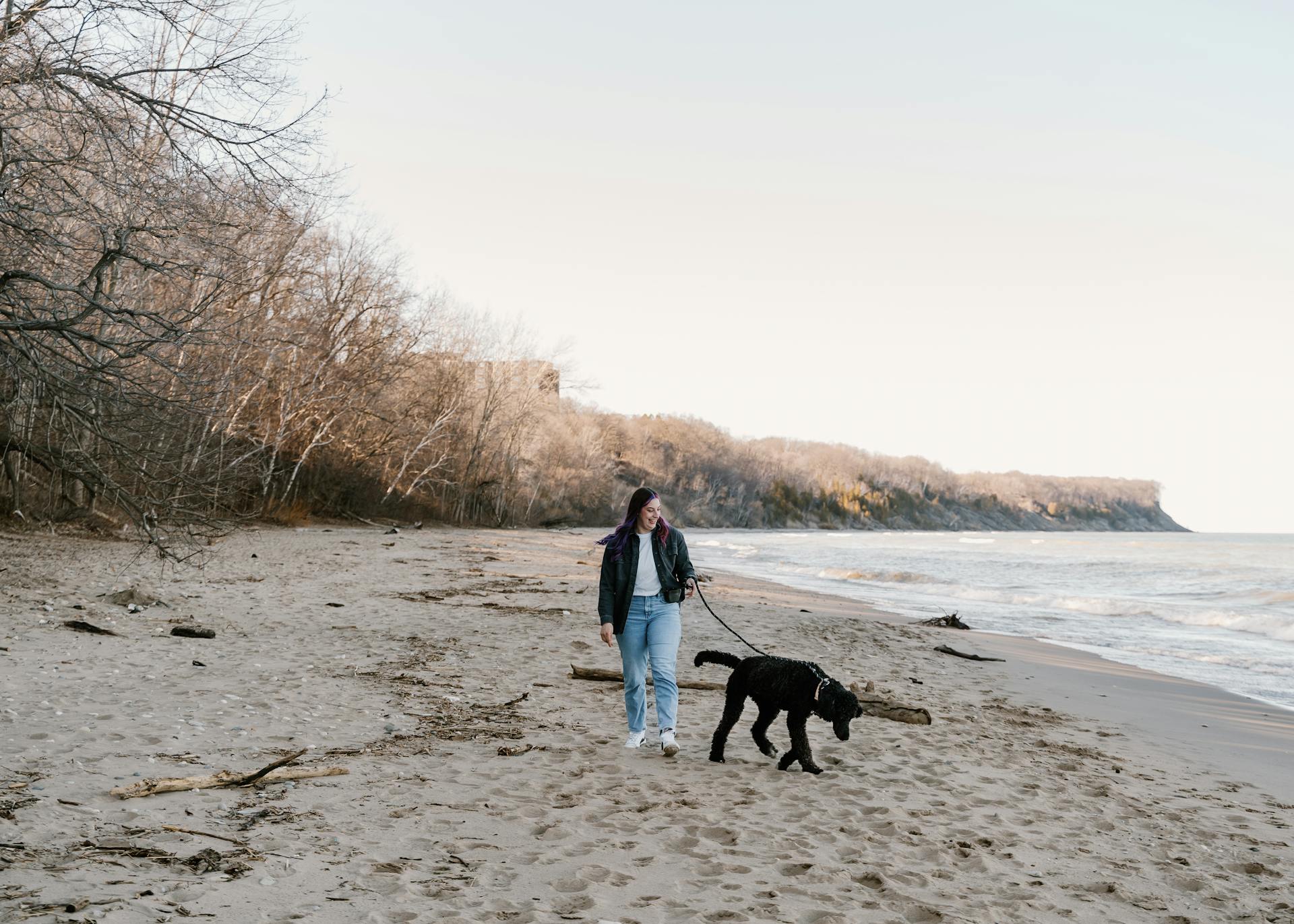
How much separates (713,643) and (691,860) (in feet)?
24.8

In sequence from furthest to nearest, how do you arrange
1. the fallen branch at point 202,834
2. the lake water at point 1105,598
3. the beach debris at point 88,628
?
1. the lake water at point 1105,598
2. the beach debris at point 88,628
3. the fallen branch at point 202,834

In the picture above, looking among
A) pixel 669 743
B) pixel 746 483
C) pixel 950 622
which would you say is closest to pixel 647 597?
pixel 669 743

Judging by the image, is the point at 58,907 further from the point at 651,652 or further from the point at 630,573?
the point at 651,652

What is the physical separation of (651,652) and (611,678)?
108 inches

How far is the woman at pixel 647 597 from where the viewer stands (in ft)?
21.5

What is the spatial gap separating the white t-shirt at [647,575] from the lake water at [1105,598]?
368 inches

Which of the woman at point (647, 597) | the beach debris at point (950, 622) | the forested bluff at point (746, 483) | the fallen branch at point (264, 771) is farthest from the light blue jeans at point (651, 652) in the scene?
the forested bluff at point (746, 483)

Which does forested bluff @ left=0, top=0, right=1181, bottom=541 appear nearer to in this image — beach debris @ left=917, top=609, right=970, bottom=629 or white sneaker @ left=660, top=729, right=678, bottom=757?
white sneaker @ left=660, top=729, right=678, bottom=757

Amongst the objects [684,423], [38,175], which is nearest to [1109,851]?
[38,175]

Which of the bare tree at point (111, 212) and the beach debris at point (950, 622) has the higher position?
the bare tree at point (111, 212)

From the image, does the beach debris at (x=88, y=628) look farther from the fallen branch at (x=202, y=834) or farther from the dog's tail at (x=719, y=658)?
the dog's tail at (x=719, y=658)

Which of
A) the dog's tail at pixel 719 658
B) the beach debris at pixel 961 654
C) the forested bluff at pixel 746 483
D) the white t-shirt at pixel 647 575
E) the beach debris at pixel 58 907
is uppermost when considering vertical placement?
the forested bluff at pixel 746 483

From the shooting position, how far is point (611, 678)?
932 centimetres

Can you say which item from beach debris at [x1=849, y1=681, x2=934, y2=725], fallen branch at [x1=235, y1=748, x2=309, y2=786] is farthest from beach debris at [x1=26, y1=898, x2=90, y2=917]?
beach debris at [x1=849, y1=681, x2=934, y2=725]
